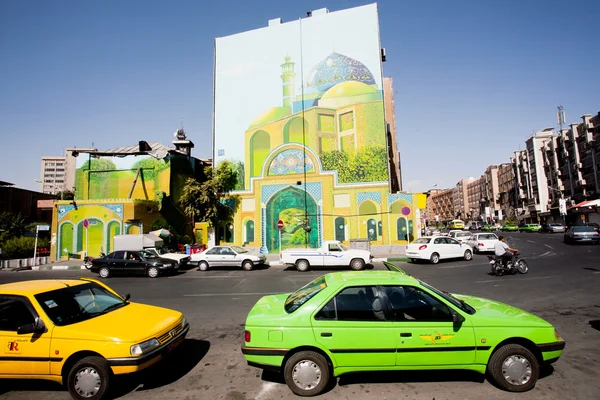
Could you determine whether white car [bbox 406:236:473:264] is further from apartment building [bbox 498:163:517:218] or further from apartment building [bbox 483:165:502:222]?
apartment building [bbox 483:165:502:222]

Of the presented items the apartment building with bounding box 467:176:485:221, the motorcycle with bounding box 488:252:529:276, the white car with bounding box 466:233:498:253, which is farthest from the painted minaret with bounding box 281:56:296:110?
the apartment building with bounding box 467:176:485:221

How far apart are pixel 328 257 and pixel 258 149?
14773 mm

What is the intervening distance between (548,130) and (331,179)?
68459 mm

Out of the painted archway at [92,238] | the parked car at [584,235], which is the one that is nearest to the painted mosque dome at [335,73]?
the parked car at [584,235]

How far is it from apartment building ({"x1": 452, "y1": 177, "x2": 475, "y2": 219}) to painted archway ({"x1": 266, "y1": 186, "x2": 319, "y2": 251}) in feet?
343

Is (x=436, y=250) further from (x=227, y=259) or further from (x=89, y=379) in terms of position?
(x=89, y=379)

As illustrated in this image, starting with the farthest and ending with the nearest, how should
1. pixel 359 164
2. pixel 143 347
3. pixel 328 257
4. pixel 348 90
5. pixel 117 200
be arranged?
pixel 348 90, pixel 359 164, pixel 117 200, pixel 328 257, pixel 143 347

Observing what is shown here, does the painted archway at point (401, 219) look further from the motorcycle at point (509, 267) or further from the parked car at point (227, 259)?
the parked car at point (227, 259)

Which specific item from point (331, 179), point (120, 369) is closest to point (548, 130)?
point (331, 179)

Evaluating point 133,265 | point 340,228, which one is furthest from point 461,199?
point 133,265

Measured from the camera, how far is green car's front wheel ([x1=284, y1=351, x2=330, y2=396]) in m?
4.12

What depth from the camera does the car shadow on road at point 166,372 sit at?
4.50 metres

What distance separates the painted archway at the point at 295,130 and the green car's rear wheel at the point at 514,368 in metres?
24.3

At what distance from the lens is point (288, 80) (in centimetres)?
2905
